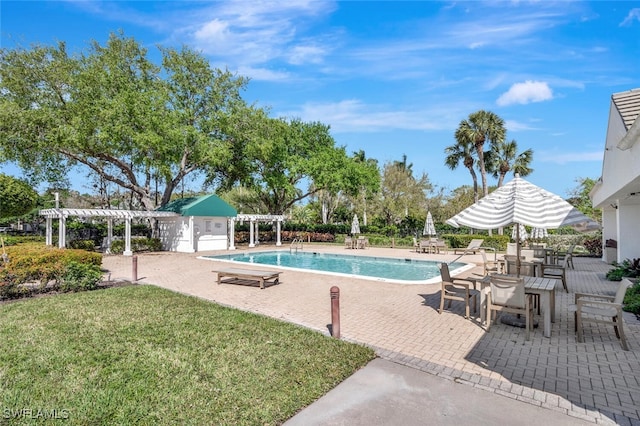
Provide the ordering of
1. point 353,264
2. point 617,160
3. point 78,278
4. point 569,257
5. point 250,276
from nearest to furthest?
point 617,160 < point 78,278 < point 250,276 < point 569,257 < point 353,264

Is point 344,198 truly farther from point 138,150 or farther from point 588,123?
point 588,123

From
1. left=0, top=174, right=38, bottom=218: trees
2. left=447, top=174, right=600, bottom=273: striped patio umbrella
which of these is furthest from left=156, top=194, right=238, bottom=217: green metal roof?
left=447, top=174, right=600, bottom=273: striped patio umbrella

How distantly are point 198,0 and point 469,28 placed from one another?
750 centimetres

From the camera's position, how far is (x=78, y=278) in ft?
28.9

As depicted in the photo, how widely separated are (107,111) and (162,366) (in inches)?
743

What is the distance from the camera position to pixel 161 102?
2072cm

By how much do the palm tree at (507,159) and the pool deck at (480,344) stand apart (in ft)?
74.1

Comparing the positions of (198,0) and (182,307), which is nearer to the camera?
(182,307)

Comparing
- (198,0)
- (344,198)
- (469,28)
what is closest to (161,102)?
(198,0)

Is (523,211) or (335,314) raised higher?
(523,211)

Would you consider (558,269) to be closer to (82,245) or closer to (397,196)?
(82,245)

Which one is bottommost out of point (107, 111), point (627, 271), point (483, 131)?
point (627, 271)

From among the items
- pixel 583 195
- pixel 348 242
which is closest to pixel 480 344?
pixel 348 242

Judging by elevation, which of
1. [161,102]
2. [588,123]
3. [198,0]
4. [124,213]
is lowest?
[124,213]
